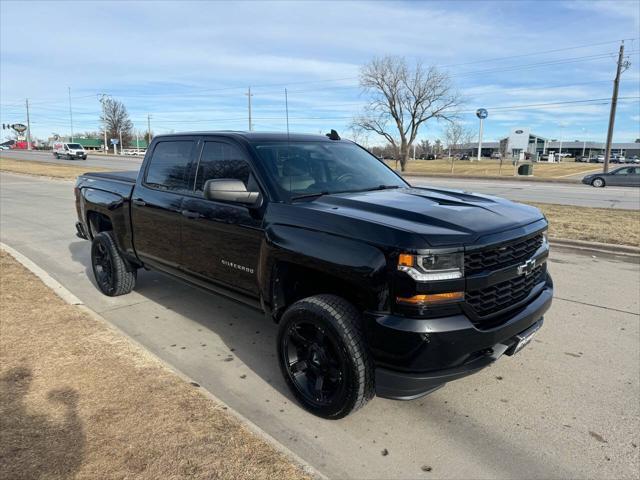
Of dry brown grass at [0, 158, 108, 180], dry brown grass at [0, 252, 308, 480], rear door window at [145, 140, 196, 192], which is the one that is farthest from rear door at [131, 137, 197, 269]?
dry brown grass at [0, 158, 108, 180]

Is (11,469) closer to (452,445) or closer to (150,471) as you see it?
(150,471)

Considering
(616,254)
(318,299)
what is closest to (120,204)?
(318,299)

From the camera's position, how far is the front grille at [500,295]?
2.82 meters

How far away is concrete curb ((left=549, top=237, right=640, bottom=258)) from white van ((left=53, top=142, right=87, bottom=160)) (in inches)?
2135

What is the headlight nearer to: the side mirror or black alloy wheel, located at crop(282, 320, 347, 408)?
black alloy wheel, located at crop(282, 320, 347, 408)

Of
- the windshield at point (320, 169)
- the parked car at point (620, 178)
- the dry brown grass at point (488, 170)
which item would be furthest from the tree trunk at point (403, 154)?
the windshield at point (320, 169)

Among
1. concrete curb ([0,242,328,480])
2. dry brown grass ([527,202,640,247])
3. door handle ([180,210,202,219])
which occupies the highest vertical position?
door handle ([180,210,202,219])

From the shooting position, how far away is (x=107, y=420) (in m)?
3.00

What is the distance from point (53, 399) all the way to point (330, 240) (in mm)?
2157

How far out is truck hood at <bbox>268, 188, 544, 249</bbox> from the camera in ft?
8.91

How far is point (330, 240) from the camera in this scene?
2.98 meters

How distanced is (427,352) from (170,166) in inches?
125

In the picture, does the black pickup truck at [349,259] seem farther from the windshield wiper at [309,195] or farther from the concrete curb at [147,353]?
the concrete curb at [147,353]

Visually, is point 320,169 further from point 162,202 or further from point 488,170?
point 488,170
